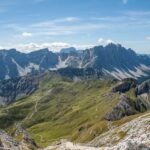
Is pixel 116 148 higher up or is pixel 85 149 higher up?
pixel 116 148

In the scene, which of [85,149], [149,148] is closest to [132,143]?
[149,148]

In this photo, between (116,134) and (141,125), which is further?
(116,134)

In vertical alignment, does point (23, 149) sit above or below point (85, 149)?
below

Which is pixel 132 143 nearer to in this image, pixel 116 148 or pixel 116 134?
pixel 116 148

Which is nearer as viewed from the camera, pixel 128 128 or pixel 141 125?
pixel 141 125

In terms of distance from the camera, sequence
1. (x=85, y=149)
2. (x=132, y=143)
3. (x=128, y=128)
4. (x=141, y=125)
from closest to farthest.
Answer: (x=132, y=143), (x=85, y=149), (x=141, y=125), (x=128, y=128)

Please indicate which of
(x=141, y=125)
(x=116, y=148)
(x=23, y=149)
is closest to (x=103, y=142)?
(x=141, y=125)

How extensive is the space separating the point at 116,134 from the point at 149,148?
136322mm

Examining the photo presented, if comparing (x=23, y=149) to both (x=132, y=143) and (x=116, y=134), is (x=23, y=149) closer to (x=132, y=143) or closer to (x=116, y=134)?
(x=116, y=134)

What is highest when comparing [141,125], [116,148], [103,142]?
[116,148]

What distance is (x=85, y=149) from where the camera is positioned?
295 feet

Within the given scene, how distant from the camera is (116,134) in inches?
7717

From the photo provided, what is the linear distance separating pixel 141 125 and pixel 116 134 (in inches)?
1078

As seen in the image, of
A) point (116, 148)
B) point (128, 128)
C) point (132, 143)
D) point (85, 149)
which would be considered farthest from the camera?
point (128, 128)
